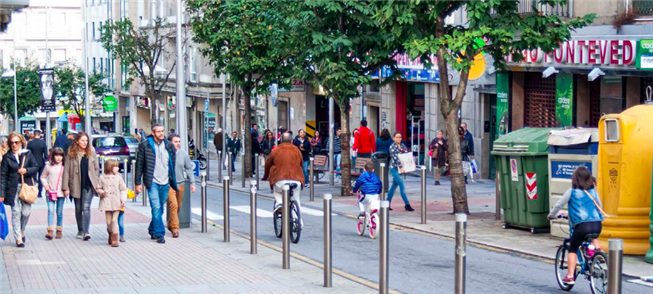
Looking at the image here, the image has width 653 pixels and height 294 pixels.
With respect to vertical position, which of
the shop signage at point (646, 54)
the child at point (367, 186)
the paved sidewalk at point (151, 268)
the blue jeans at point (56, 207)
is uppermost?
the shop signage at point (646, 54)

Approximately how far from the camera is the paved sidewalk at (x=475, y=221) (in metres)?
13.9

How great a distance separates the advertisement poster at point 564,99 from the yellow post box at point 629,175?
12190 mm

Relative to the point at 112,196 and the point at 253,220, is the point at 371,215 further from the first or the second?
the point at 112,196

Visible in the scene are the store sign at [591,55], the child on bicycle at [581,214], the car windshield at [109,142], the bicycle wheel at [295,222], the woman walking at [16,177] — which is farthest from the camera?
the car windshield at [109,142]

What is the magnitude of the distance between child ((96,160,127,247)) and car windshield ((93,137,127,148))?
2597 centimetres

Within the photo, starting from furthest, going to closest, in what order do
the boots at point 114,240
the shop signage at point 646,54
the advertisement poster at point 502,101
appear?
the advertisement poster at point 502,101 → the shop signage at point 646,54 → the boots at point 114,240

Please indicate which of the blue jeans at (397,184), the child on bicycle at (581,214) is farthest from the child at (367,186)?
the child on bicycle at (581,214)

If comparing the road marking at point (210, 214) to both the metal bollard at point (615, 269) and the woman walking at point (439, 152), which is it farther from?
the metal bollard at point (615, 269)

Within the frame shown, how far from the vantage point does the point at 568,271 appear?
10719 mm

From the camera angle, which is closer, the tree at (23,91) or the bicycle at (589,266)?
the bicycle at (589,266)

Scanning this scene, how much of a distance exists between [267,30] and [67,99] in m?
31.5

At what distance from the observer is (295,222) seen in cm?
1510

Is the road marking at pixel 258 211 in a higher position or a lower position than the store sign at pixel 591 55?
lower

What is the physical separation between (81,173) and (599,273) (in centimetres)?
810
